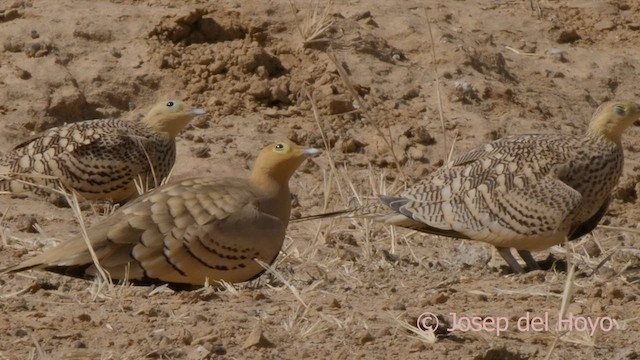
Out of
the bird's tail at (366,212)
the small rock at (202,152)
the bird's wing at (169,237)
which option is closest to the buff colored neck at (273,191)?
the bird's wing at (169,237)

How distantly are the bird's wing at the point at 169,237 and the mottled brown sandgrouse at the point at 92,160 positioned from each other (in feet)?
A: 8.09

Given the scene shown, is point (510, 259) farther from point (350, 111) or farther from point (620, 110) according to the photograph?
point (350, 111)

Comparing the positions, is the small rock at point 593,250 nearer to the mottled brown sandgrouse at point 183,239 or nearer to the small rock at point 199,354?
the mottled brown sandgrouse at point 183,239

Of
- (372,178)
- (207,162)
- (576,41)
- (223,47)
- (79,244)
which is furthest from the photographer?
(576,41)

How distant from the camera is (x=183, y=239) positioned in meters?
7.08

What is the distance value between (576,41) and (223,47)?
10.3 feet

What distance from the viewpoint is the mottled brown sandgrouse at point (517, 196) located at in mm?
8156

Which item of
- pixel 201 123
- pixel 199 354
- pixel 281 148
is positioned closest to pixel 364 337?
pixel 199 354

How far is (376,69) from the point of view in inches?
454

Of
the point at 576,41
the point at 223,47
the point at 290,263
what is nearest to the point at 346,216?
the point at 290,263

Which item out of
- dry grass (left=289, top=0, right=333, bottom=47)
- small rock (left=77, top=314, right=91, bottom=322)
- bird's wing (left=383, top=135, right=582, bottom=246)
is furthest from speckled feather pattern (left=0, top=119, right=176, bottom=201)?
small rock (left=77, top=314, right=91, bottom=322)

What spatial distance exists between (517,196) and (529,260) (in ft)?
1.42

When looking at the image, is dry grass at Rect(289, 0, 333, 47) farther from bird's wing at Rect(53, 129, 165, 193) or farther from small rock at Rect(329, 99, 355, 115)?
bird's wing at Rect(53, 129, 165, 193)

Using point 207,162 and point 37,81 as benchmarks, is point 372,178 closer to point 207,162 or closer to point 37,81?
point 207,162
